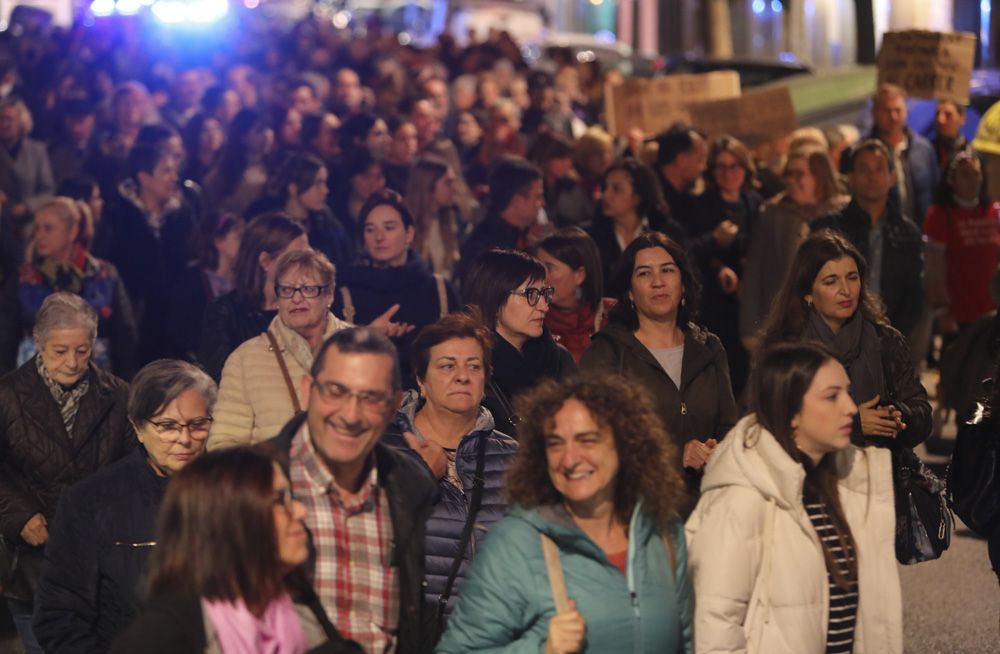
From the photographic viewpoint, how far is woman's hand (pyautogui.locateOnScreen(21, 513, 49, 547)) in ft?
25.6

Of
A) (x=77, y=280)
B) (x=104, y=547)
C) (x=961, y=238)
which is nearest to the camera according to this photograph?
(x=104, y=547)

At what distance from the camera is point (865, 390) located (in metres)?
8.30

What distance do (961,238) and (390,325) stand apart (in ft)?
19.7

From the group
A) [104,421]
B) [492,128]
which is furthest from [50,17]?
[104,421]

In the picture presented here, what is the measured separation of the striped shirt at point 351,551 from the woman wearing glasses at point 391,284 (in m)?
4.57

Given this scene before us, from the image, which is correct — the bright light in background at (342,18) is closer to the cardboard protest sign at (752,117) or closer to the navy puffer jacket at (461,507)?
the cardboard protest sign at (752,117)

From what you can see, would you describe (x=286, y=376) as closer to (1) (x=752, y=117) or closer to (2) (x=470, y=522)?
(2) (x=470, y=522)

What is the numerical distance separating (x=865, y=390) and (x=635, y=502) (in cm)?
282

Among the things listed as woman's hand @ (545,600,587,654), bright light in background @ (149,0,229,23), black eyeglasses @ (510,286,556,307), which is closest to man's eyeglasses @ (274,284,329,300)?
black eyeglasses @ (510,286,556,307)

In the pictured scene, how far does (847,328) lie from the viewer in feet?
27.3

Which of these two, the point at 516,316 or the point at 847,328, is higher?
the point at 516,316

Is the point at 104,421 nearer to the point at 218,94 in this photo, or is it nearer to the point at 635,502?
the point at 635,502

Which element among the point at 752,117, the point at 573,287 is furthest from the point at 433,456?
the point at 752,117

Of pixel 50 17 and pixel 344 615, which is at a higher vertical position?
pixel 50 17
